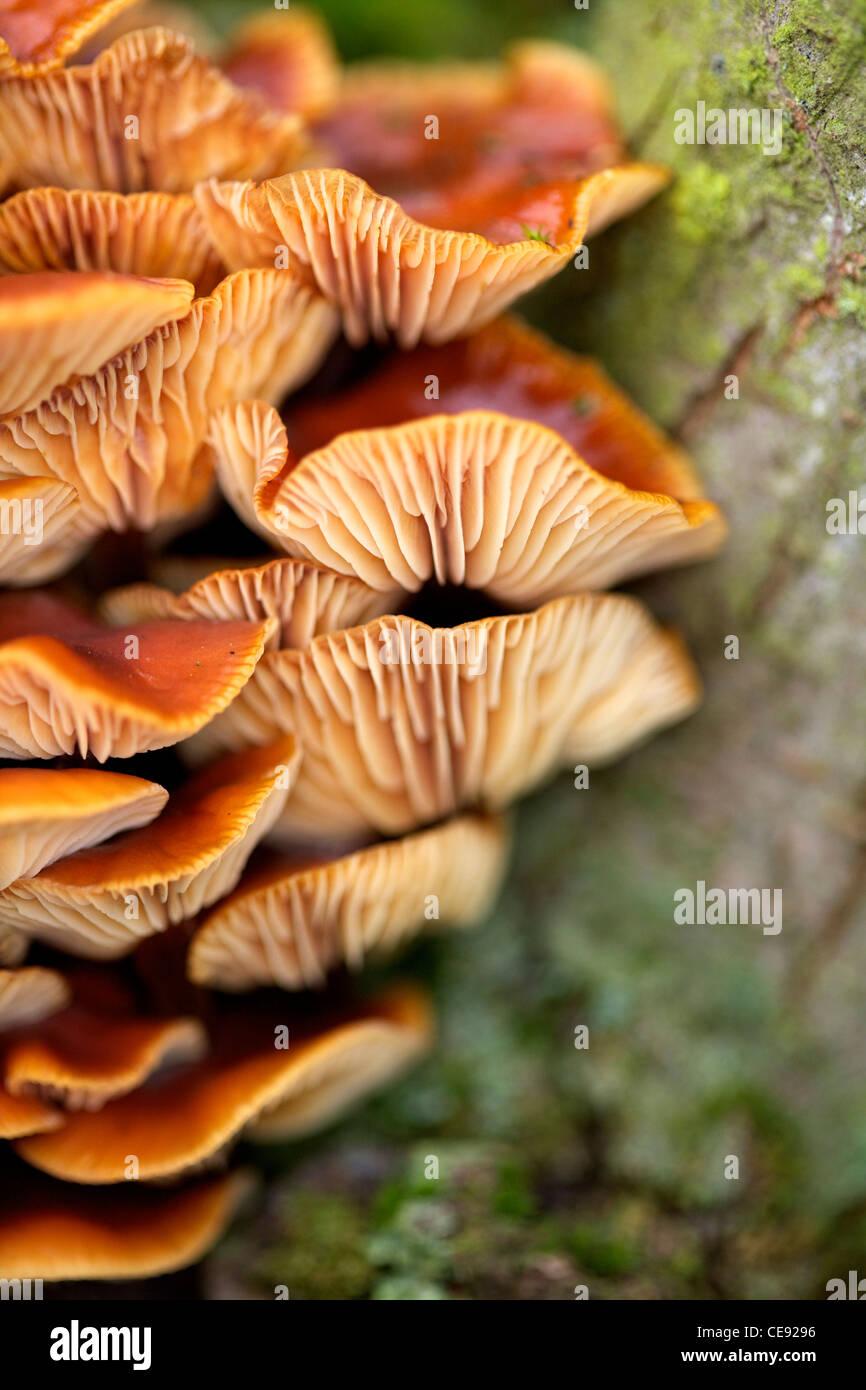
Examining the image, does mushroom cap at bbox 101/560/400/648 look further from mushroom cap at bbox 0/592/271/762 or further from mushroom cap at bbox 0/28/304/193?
mushroom cap at bbox 0/28/304/193

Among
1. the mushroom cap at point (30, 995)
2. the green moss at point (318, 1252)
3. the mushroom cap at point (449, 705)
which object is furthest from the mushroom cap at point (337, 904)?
the green moss at point (318, 1252)

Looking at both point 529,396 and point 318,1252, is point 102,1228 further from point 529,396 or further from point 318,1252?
point 529,396

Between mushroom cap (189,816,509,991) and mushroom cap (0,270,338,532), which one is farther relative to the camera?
mushroom cap (189,816,509,991)

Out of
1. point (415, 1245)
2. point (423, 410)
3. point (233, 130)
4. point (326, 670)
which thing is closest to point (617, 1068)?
point (415, 1245)

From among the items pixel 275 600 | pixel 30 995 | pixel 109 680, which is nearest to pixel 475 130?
pixel 275 600

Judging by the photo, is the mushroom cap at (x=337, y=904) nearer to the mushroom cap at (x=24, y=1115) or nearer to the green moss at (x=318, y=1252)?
the mushroom cap at (x=24, y=1115)

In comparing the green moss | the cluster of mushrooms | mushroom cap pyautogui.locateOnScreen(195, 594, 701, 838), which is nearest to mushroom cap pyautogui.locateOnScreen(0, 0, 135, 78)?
the cluster of mushrooms
